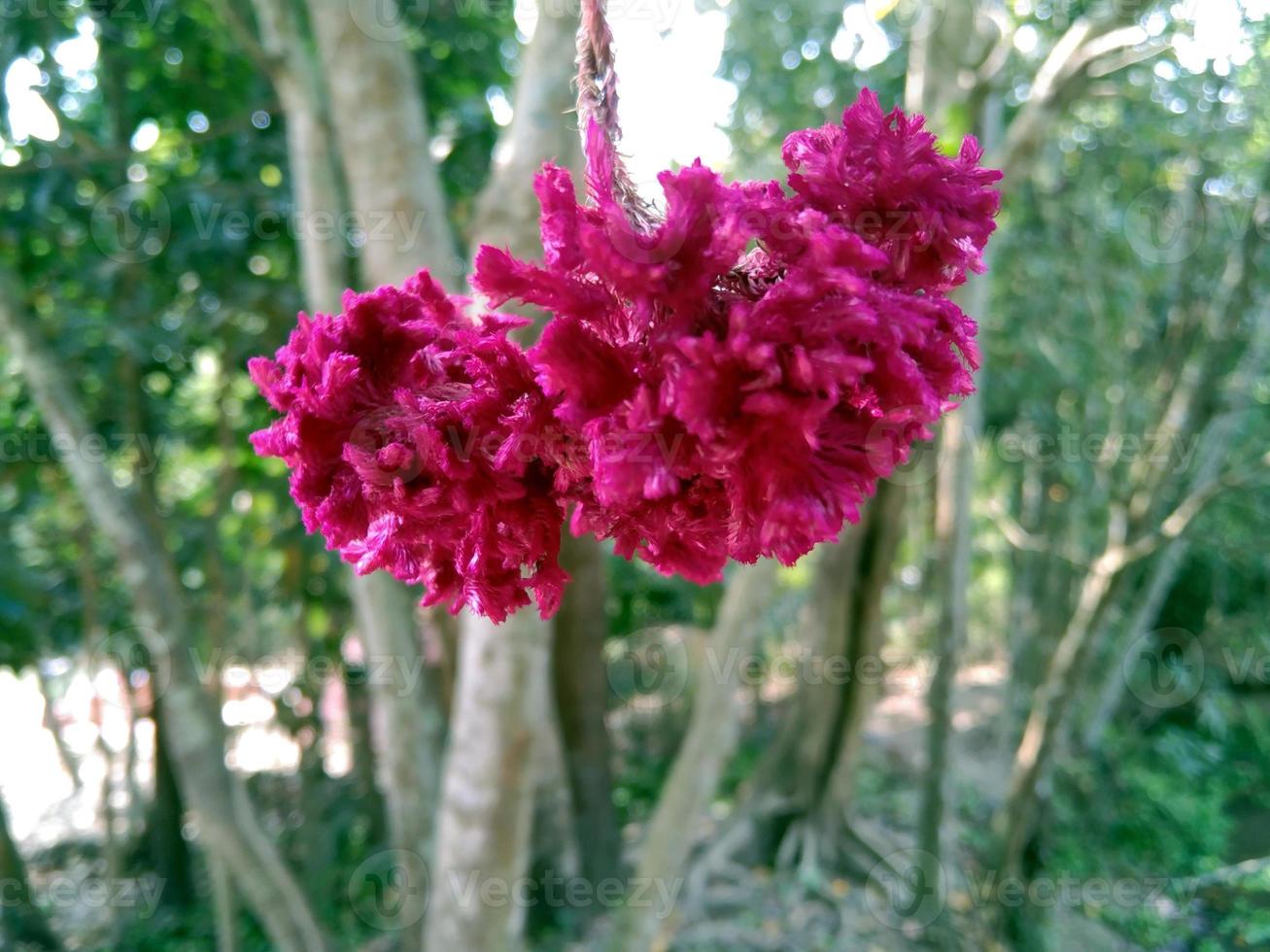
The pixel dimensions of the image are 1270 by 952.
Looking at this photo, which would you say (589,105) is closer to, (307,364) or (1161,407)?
(307,364)

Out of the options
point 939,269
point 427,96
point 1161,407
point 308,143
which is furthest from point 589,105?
point 1161,407
